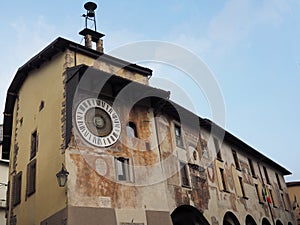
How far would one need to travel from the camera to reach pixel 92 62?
18219mm

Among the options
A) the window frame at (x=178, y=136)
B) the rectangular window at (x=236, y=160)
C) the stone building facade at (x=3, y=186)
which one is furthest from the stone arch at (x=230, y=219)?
the stone building facade at (x=3, y=186)

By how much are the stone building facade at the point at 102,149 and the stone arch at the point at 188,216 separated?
5 centimetres

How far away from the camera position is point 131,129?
1770 cm

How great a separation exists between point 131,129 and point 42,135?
3.93 m

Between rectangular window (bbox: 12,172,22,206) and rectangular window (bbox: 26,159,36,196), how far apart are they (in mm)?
1196

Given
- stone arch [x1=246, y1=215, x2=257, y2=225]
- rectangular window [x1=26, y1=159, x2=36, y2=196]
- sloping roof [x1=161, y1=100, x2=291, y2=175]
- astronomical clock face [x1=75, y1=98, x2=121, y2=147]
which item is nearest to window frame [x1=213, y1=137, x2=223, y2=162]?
sloping roof [x1=161, y1=100, x2=291, y2=175]

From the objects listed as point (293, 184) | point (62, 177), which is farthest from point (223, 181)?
point (293, 184)

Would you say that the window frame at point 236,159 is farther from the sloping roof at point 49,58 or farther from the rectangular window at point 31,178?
the rectangular window at point 31,178

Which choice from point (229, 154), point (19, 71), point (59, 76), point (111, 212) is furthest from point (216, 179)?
point (19, 71)

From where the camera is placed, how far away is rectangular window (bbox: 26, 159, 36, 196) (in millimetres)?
16736

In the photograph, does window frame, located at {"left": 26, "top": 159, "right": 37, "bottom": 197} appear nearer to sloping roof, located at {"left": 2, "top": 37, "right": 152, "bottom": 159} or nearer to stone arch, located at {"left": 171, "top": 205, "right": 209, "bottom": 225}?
sloping roof, located at {"left": 2, "top": 37, "right": 152, "bottom": 159}

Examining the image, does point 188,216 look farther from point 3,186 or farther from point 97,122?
point 3,186

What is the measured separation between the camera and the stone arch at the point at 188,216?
1909 centimetres

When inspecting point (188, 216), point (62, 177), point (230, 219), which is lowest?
point (188, 216)
